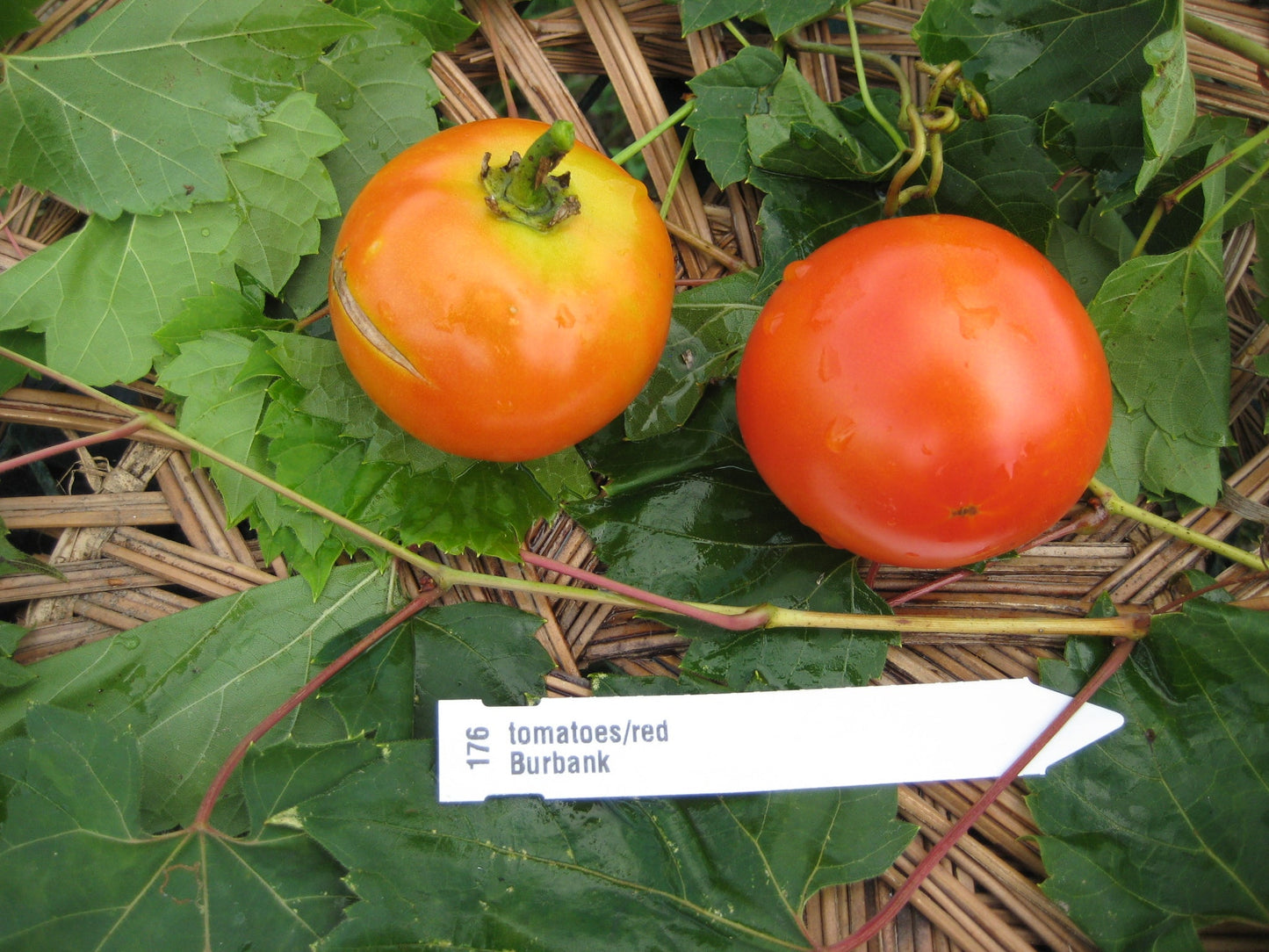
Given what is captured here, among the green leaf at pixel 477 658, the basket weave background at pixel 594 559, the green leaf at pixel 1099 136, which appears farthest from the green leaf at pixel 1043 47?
the green leaf at pixel 477 658

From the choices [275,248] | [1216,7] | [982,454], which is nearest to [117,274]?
[275,248]

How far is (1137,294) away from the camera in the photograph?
1.00m

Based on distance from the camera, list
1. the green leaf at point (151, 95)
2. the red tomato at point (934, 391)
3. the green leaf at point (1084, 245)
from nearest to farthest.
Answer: the red tomato at point (934, 391) < the green leaf at point (151, 95) < the green leaf at point (1084, 245)

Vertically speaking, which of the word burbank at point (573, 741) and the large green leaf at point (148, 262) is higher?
the large green leaf at point (148, 262)

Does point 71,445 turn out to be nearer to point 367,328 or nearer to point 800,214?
point 367,328

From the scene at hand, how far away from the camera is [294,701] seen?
0.94 metres

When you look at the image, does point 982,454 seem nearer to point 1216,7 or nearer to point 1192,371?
point 1192,371

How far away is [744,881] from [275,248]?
2.87 ft

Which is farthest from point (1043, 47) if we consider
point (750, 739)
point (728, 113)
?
point (750, 739)

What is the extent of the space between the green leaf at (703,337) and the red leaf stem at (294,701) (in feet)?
1.18

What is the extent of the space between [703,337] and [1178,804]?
2.34 ft

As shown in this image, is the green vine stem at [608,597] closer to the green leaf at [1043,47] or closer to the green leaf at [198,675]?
the green leaf at [198,675]

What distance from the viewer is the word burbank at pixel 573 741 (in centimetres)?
90

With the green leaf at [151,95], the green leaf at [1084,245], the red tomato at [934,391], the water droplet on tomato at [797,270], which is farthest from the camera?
the green leaf at [1084,245]
